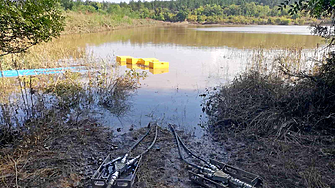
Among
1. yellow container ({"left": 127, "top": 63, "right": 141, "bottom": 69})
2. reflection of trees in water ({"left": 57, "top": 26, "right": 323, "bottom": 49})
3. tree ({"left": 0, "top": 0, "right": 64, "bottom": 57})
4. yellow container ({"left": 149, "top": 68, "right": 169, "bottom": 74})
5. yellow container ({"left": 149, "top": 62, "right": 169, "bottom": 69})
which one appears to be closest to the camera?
tree ({"left": 0, "top": 0, "right": 64, "bottom": 57})

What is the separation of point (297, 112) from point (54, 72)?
6.51 m

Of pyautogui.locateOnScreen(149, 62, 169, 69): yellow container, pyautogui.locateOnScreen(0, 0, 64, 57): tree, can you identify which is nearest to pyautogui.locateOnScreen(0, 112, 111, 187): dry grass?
pyautogui.locateOnScreen(0, 0, 64, 57): tree

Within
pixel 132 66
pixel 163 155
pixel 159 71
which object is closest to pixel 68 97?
pixel 163 155

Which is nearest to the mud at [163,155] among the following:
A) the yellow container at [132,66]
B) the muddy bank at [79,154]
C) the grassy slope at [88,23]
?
the muddy bank at [79,154]

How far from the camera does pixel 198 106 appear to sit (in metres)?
6.19

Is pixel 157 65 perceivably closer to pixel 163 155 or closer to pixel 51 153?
pixel 163 155

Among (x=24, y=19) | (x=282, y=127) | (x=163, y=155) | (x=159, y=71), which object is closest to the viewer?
(x=24, y=19)

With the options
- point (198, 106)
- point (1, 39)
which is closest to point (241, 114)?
point (198, 106)

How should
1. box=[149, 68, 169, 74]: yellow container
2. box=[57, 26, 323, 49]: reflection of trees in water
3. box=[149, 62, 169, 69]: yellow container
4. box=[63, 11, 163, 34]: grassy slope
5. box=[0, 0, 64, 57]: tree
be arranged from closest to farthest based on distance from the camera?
box=[0, 0, 64, 57]: tree < box=[149, 68, 169, 74]: yellow container < box=[149, 62, 169, 69]: yellow container < box=[57, 26, 323, 49]: reflection of trees in water < box=[63, 11, 163, 34]: grassy slope

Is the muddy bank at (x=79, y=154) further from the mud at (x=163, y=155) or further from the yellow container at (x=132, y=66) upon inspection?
the yellow container at (x=132, y=66)

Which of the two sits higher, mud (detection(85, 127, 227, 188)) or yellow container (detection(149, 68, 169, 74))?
yellow container (detection(149, 68, 169, 74))

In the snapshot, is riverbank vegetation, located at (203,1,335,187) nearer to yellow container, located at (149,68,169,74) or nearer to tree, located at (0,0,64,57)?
tree, located at (0,0,64,57)

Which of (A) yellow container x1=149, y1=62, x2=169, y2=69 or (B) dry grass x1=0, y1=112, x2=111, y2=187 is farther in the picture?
(A) yellow container x1=149, y1=62, x2=169, y2=69

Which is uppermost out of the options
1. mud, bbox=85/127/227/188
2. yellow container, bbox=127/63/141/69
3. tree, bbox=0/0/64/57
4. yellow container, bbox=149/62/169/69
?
tree, bbox=0/0/64/57
